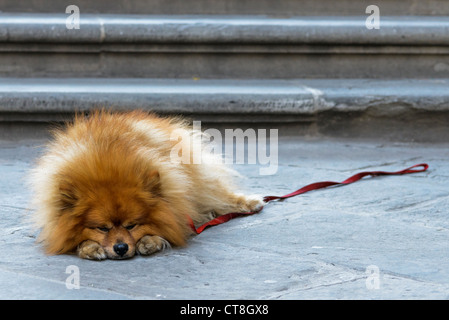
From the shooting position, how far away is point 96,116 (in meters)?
3.60

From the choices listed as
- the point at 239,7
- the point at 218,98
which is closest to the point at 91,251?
the point at 218,98

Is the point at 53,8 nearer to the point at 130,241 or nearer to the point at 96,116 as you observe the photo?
the point at 96,116

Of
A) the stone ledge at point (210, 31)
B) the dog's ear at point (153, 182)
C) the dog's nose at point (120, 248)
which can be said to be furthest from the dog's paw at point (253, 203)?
the stone ledge at point (210, 31)

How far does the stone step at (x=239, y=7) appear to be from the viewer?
22.8ft

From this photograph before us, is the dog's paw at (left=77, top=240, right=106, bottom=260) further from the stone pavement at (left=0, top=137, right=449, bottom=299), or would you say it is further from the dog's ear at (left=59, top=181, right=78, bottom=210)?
the dog's ear at (left=59, top=181, right=78, bottom=210)

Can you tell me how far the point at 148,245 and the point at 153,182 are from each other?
0.29 metres

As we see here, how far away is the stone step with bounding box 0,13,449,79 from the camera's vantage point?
6273 mm

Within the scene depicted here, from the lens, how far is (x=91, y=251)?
3.13 m

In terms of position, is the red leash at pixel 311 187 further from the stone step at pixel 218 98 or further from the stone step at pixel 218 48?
the stone step at pixel 218 48

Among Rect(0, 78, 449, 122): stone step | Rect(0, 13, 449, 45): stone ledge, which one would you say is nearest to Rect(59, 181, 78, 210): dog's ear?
Rect(0, 78, 449, 122): stone step

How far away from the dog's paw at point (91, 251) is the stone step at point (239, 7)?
429 cm

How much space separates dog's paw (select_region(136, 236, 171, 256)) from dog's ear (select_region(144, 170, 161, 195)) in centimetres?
22
